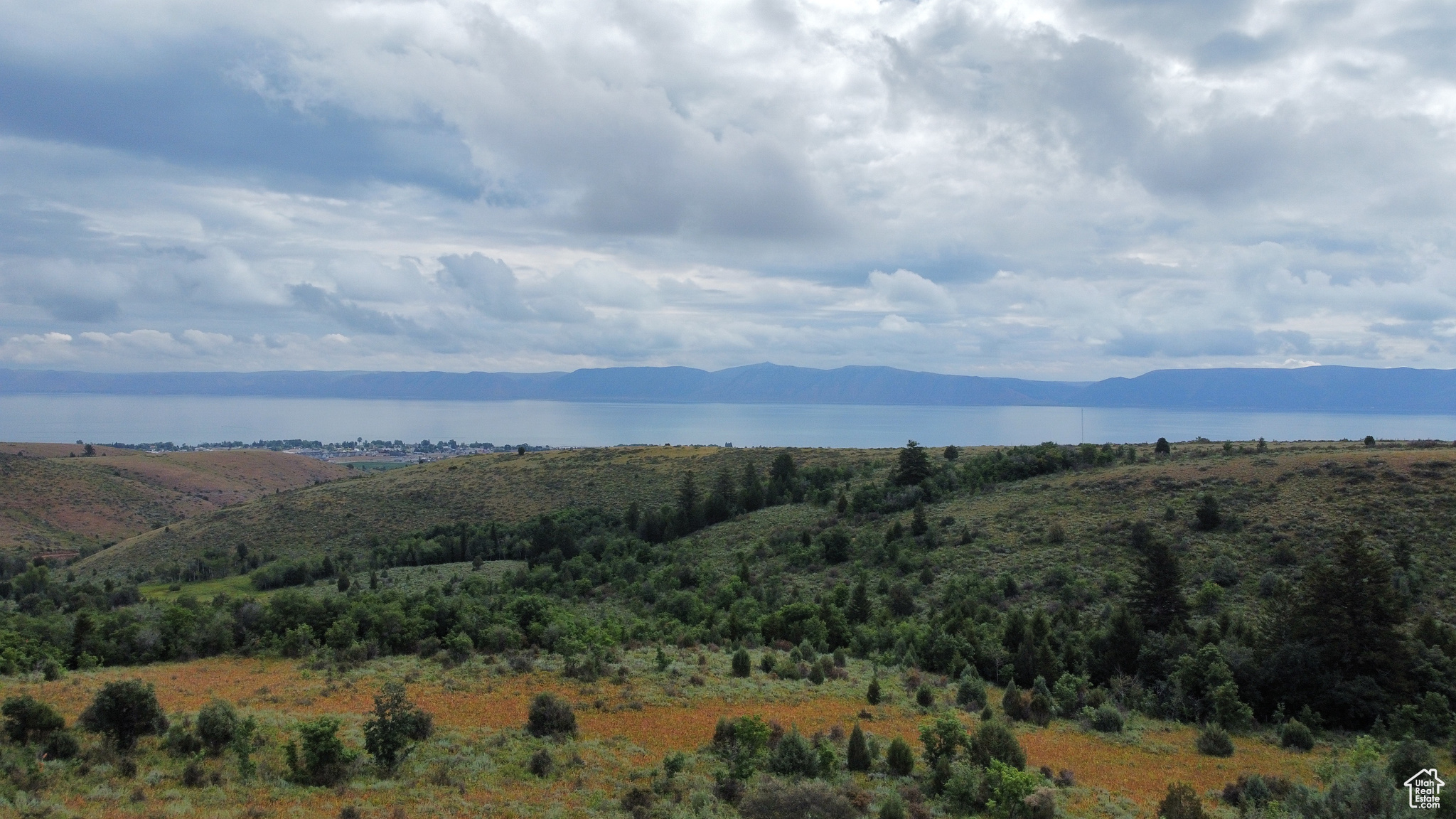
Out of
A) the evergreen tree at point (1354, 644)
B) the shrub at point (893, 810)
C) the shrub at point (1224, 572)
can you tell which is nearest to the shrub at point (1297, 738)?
the evergreen tree at point (1354, 644)

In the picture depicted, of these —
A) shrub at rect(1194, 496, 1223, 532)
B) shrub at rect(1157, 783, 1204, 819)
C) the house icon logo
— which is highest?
shrub at rect(1194, 496, 1223, 532)

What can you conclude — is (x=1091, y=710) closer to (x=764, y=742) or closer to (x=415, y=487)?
(x=764, y=742)

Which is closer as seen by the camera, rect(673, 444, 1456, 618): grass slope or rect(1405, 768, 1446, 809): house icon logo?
rect(1405, 768, 1446, 809): house icon logo

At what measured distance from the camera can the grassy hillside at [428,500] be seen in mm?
70125

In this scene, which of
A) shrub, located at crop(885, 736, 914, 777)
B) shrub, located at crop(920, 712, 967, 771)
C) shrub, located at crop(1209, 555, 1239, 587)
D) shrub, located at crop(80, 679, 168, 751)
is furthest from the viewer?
shrub, located at crop(1209, 555, 1239, 587)

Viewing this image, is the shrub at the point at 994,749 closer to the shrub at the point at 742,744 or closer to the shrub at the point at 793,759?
the shrub at the point at 793,759

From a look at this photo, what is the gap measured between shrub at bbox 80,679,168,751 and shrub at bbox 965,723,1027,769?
658 inches

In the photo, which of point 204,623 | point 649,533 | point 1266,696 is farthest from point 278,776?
point 649,533

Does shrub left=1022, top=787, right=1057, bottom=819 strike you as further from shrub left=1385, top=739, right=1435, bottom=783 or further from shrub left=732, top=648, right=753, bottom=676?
shrub left=732, top=648, right=753, bottom=676

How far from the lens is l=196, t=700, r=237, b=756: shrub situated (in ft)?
49.1

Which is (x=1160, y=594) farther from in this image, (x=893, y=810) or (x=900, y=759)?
(x=893, y=810)

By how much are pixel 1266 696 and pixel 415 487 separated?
78862mm

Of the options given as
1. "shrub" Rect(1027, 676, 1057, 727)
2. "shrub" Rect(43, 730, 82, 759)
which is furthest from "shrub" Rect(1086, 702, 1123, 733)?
"shrub" Rect(43, 730, 82, 759)

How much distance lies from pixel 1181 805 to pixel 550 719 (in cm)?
1273
